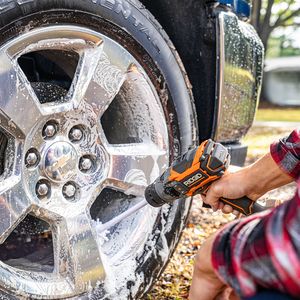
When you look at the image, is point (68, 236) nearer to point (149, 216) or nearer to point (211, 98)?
A: point (149, 216)

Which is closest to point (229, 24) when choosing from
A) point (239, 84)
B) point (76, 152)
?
point (239, 84)

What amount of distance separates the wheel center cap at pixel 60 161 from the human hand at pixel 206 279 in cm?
63

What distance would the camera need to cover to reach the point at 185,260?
2.05m

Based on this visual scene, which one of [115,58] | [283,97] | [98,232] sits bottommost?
[283,97]

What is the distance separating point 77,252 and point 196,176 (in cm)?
56

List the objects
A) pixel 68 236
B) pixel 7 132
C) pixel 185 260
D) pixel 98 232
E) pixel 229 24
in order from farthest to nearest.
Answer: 1. pixel 185 260
2. pixel 229 24
3. pixel 98 232
4. pixel 68 236
5. pixel 7 132

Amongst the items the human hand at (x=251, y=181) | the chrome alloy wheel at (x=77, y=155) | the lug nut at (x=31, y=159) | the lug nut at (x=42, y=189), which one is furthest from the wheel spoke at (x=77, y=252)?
the human hand at (x=251, y=181)

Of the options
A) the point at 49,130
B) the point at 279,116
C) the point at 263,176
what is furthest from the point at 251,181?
the point at 279,116

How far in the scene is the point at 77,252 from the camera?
1.36 m

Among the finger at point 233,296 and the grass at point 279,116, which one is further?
the grass at point 279,116

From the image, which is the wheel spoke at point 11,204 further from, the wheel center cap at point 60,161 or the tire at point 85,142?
the wheel center cap at point 60,161

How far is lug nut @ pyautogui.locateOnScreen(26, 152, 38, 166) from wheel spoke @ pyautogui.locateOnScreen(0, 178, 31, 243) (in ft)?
0.28

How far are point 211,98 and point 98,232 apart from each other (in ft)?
2.90

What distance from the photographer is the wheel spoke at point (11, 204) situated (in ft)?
3.76
